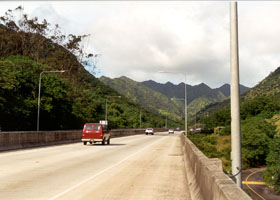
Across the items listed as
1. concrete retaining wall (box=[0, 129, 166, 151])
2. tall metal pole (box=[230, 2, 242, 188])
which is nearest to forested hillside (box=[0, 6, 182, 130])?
concrete retaining wall (box=[0, 129, 166, 151])

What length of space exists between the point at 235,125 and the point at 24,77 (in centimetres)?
5116

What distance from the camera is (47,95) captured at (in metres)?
56.6

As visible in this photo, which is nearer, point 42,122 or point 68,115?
point 42,122

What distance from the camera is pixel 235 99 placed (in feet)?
25.3

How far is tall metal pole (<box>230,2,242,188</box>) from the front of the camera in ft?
23.8

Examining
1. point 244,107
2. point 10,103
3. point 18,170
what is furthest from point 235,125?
point 244,107

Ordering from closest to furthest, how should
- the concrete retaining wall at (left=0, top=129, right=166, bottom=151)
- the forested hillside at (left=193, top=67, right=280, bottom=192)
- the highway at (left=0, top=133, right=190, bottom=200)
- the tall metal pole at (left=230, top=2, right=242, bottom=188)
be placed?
the tall metal pole at (left=230, top=2, right=242, bottom=188) → the highway at (left=0, top=133, right=190, bottom=200) → the concrete retaining wall at (left=0, top=129, right=166, bottom=151) → the forested hillside at (left=193, top=67, right=280, bottom=192)

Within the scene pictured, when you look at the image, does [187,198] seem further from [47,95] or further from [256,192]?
[256,192]

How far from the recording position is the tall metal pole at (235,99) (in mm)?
7258

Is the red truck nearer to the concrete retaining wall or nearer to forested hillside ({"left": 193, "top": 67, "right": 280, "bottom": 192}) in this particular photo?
the concrete retaining wall

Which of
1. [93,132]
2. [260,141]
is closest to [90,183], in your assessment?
[93,132]

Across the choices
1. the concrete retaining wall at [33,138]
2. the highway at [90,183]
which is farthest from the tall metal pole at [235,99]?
the concrete retaining wall at [33,138]

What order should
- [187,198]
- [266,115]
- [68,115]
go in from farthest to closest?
[266,115] → [68,115] → [187,198]

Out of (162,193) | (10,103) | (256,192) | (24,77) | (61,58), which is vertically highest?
(61,58)
